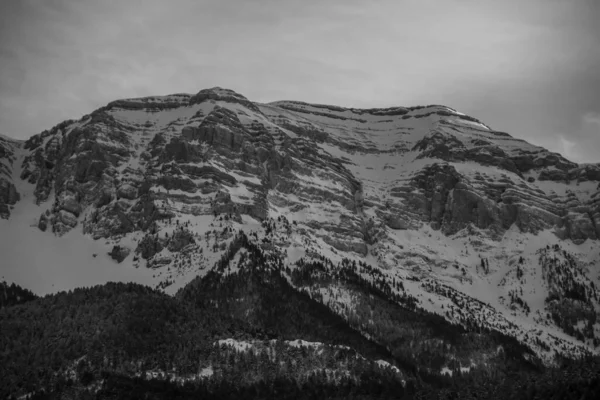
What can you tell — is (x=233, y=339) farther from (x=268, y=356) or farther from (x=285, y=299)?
(x=285, y=299)

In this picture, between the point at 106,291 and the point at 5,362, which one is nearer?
the point at 5,362

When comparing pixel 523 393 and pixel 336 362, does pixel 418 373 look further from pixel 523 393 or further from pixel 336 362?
pixel 523 393

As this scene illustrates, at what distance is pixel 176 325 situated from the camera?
172 metres

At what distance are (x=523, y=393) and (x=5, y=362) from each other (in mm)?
109695

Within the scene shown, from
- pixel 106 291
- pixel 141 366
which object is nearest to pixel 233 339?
pixel 141 366

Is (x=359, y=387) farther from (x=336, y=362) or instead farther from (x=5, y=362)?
(x=5, y=362)

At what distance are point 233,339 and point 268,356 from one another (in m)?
10.8

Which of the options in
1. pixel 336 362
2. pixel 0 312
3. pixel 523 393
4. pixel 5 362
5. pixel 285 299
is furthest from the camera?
pixel 285 299

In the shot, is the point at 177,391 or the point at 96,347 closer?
the point at 177,391

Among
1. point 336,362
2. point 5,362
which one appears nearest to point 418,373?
point 336,362

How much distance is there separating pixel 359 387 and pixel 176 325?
46370mm

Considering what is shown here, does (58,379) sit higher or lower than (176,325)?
lower

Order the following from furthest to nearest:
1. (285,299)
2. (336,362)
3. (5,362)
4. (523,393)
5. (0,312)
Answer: (285,299), (0,312), (336,362), (5,362), (523,393)

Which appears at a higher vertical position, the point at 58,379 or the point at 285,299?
the point at 285,299
